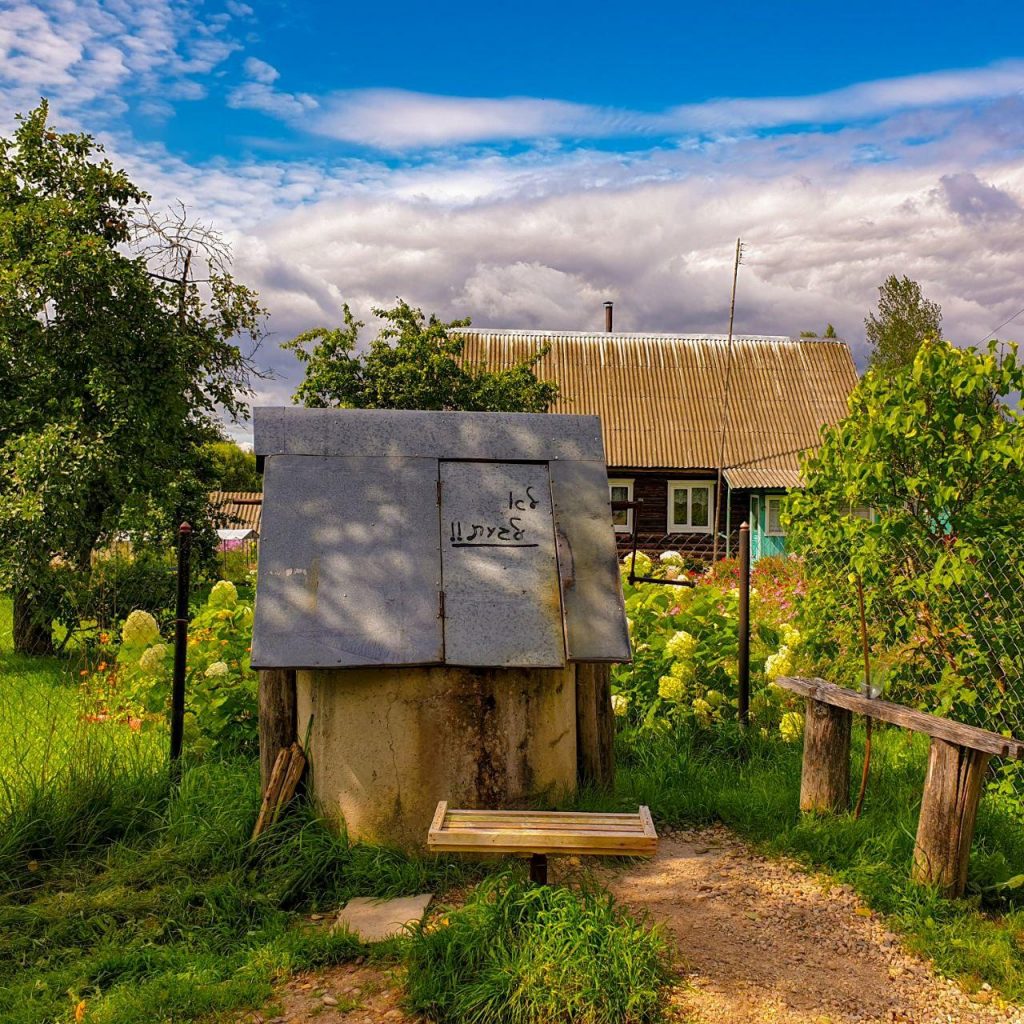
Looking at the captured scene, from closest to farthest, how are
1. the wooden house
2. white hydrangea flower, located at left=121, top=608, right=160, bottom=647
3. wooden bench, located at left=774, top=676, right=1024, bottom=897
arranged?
wooden bench, located at left=774, top=676, right=1024, bottom=897 → white hydrangea flower, located at left=121, top=608, right=160, bottom=647 → the wooden house

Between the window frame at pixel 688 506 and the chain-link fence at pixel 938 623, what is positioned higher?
the window frame at pixel 688 506

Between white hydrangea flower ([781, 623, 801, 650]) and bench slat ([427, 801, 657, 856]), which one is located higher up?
white hydrangea flower ([781, 623, 801, 650])

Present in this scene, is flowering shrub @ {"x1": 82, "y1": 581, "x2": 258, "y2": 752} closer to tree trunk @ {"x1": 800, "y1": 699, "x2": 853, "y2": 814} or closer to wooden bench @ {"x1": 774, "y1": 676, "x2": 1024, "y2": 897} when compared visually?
tree trunk @ {"x1": 800, "y1": 699, "x2": 853, "y2": 814}

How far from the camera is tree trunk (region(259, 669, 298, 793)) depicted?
450cm

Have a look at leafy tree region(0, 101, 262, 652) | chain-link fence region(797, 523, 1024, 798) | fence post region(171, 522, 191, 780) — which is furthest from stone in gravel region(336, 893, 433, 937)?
leafy tree region(0, 101, 262, 652)

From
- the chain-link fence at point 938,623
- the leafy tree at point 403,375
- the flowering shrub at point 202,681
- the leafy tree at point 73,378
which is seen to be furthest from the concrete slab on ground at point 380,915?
the leafy tree at point 403,375

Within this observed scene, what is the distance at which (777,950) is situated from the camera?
3703mm

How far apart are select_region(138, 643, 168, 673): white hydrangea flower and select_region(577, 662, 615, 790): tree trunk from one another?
8.97ft

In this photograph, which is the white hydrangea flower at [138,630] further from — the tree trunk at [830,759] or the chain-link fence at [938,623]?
the chain-link fence at [938,623]

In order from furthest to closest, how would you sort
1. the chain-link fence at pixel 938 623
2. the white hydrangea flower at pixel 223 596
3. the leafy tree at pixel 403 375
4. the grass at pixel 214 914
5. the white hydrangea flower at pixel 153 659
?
the leafy tree at pixel 403 375 < the white hydrangea flower at pixel 223 596 < the white hydrangea flower at pixel 153 659 < the chain-link fence at pixel 938 623 < the grass at pixel 214 914

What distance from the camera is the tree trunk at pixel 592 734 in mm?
4945

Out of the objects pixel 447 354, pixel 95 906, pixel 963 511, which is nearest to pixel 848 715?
pixel 963 511

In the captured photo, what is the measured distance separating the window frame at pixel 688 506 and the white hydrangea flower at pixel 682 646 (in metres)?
16.9

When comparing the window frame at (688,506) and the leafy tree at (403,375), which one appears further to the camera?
the window frame at (688,506)
